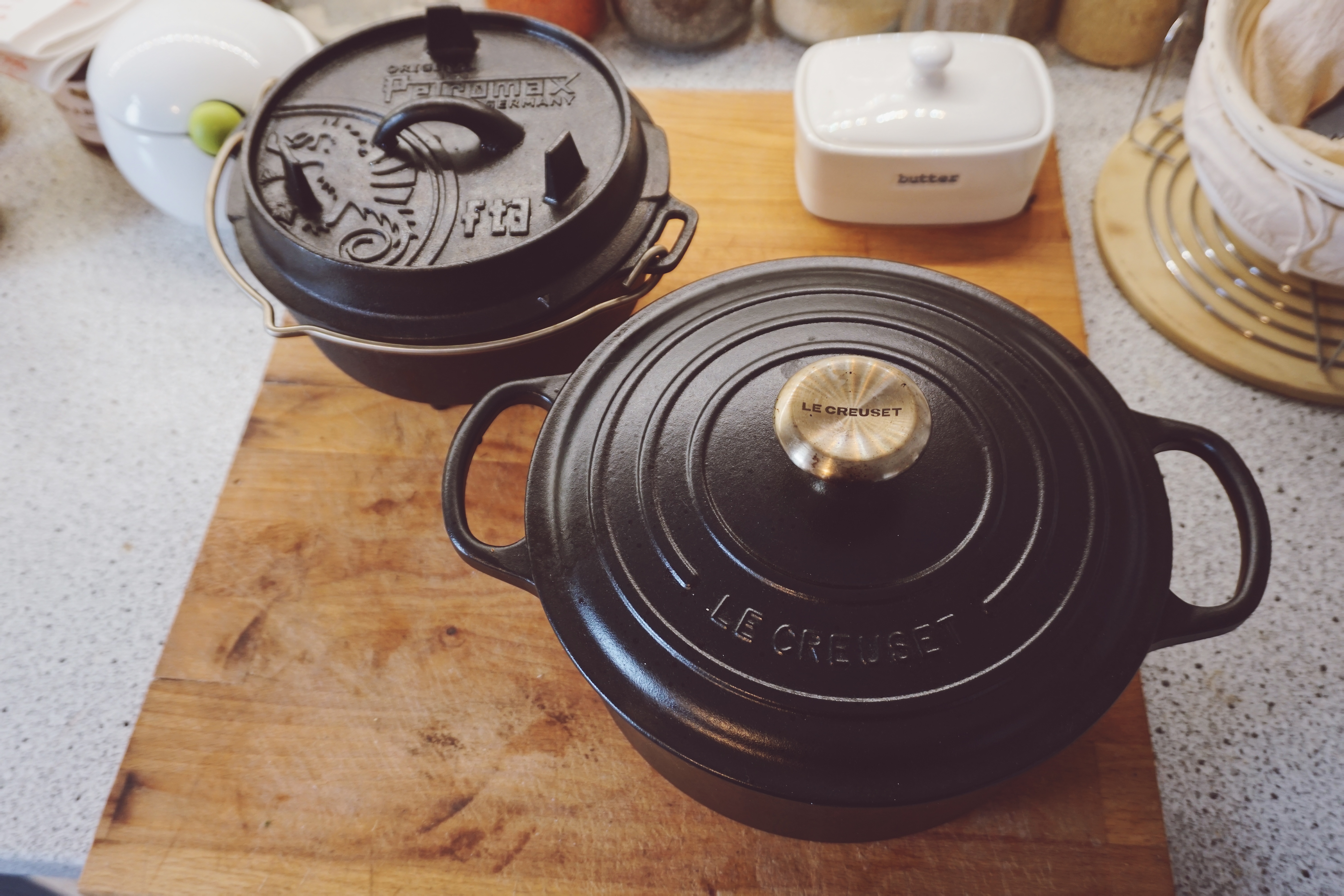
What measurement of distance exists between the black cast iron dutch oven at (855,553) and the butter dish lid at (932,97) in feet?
1.28

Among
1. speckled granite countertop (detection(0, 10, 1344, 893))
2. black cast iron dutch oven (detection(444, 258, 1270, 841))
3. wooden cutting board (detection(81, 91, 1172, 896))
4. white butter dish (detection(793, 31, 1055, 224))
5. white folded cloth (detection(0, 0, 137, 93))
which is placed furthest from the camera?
white folded cloth (detection(0, 0, 137, 93))

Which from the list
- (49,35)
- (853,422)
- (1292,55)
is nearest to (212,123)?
(49,35)

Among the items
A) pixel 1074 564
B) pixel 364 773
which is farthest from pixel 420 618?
pixel 1074 564

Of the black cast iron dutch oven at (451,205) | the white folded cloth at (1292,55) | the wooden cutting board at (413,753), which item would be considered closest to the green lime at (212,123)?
the black cast iron dutch oven at (451,205)

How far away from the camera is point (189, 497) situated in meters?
1.08

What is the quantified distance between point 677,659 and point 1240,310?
0.89 meters

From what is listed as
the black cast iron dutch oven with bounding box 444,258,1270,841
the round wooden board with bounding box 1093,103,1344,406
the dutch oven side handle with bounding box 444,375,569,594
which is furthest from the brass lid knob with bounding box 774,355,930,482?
the round wooden board with bounding box 1093,103,1344,406

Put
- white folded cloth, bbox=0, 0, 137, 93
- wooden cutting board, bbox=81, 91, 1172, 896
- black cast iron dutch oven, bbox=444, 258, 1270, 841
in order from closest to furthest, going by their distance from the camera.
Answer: black cast iron dutch oven, bbox=444, 258, 1270, 841 → wooden cutting board, bbox=81, 91, 1172, 896 → white folded cloth, bbox=0, 0, 137, 93

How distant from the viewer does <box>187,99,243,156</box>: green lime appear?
998mm

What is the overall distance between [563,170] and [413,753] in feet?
1.77

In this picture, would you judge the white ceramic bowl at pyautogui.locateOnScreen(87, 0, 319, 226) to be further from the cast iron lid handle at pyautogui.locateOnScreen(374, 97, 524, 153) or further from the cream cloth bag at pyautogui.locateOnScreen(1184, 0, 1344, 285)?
the cream cloth bag at pyautogui.locateOnScreen(1184, 0, 1344, 285)

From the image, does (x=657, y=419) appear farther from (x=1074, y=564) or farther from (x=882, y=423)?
(x=1074, y=564)

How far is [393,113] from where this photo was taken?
726 mm

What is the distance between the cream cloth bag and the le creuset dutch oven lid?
1.85 feet
